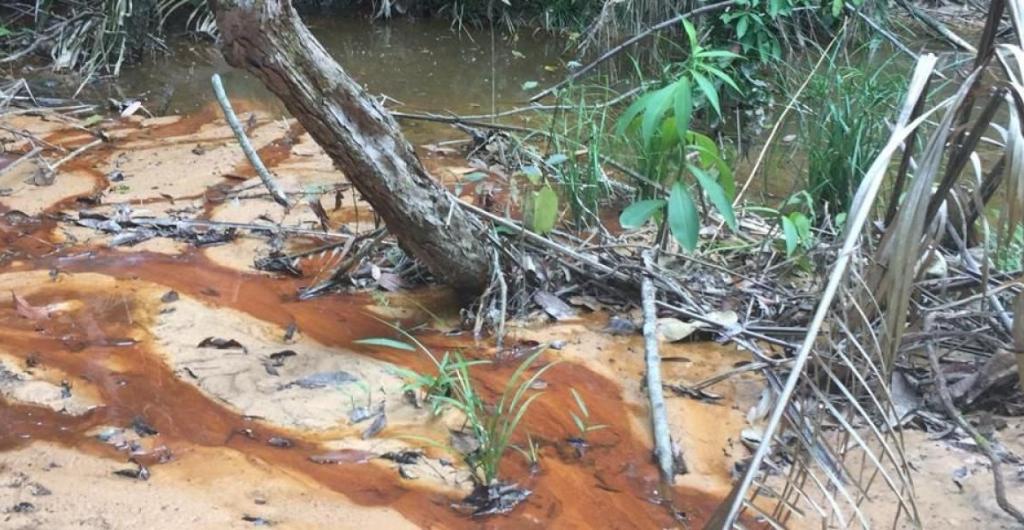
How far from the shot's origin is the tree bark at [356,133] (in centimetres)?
217

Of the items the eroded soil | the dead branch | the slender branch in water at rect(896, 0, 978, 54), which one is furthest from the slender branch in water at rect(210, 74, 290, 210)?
the slender branch in water at rect(896, 0, 978, 54)

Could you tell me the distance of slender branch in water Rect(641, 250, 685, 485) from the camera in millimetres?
2090

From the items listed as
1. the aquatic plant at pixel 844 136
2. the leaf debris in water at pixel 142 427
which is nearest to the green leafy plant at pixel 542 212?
the aquatic plant at pixel 844 136

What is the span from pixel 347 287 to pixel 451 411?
2.70 ft

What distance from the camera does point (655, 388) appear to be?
7.48 feet

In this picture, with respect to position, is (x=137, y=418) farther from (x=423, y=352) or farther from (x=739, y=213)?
(x=739, y=213)

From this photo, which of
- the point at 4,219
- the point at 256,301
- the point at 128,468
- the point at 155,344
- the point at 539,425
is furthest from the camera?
the point at 4,219

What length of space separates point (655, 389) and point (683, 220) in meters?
0.50

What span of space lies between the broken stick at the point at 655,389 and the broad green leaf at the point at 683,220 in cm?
24

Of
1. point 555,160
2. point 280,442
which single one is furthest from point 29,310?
point 555,160

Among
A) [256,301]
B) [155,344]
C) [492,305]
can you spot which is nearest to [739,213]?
[492,305]

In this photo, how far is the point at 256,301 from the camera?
2.77m

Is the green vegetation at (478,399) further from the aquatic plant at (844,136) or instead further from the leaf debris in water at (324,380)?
the aquatic plant at (844,136)

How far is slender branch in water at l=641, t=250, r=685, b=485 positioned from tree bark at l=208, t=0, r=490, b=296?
0.50m
